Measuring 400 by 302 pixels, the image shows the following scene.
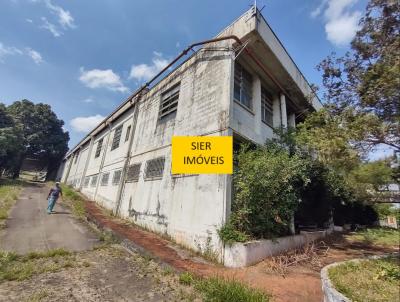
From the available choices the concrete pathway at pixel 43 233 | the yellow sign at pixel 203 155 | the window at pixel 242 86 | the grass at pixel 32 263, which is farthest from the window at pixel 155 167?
the grass at pixel 32 263

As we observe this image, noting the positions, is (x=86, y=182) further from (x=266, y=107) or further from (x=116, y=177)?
(x=266, y=107)

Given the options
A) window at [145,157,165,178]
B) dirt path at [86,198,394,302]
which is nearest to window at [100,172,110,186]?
window at [145,157,165,178]

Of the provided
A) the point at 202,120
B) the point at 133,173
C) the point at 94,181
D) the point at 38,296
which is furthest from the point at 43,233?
the point at 94,181

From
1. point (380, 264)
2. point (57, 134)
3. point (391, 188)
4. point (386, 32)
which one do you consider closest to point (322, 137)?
point (386, 32)

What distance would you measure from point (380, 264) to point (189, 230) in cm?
513

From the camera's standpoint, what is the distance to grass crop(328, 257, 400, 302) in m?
4.02

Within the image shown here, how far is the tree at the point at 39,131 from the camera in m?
28.0

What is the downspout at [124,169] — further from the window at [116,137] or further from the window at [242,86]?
the window at [242,86]

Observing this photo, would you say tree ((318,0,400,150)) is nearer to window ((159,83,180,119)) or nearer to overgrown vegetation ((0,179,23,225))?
window ((159,83,180,119))

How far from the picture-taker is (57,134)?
32.2 metres

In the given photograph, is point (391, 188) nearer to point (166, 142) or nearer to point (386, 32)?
point (386, 32)

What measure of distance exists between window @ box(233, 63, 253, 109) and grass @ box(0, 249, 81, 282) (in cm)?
700

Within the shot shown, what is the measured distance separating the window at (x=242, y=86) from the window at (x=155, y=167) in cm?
397

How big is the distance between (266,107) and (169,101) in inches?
181
